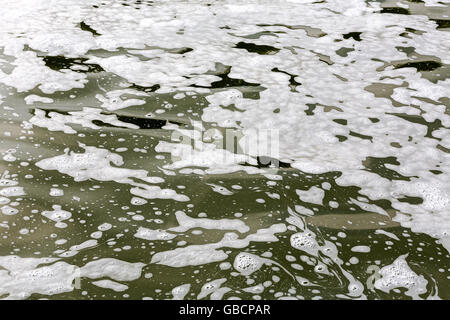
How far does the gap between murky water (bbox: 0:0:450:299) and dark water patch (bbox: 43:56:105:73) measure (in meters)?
0.01

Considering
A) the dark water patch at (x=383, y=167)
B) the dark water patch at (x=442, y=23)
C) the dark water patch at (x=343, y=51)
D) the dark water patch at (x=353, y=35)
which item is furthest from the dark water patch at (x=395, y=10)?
the dark water patch at (x=383, y=167)

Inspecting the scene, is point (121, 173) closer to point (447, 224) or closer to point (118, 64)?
point (118, 64)

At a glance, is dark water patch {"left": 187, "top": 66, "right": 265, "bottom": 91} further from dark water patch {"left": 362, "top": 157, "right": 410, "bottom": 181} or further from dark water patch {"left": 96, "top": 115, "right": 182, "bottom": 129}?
dark water patch {"left": 362, "top": 157, "right": 410, "bottom": 181}

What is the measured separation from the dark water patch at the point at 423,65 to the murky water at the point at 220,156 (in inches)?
0.5

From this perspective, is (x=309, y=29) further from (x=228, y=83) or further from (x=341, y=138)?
(x=341, y=138)

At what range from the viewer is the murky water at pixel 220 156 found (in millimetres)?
1361

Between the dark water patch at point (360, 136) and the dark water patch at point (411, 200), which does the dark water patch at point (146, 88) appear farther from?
the dark water patch at point (411, 200)

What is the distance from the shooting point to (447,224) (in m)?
1.57

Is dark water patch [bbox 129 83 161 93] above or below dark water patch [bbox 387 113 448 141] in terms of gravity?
above

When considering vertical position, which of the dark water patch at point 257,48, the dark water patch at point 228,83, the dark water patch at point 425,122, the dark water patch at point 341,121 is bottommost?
the dark water patch at point 425,122

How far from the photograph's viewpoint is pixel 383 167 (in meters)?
1.82

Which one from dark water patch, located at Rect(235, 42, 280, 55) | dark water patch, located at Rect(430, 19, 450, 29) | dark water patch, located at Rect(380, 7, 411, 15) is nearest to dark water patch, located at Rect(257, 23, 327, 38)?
dark water patch, located at Rect(235, 42, 280, 55)

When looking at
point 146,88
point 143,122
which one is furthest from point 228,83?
point 143,122

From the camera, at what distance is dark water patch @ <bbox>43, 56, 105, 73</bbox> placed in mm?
2424
